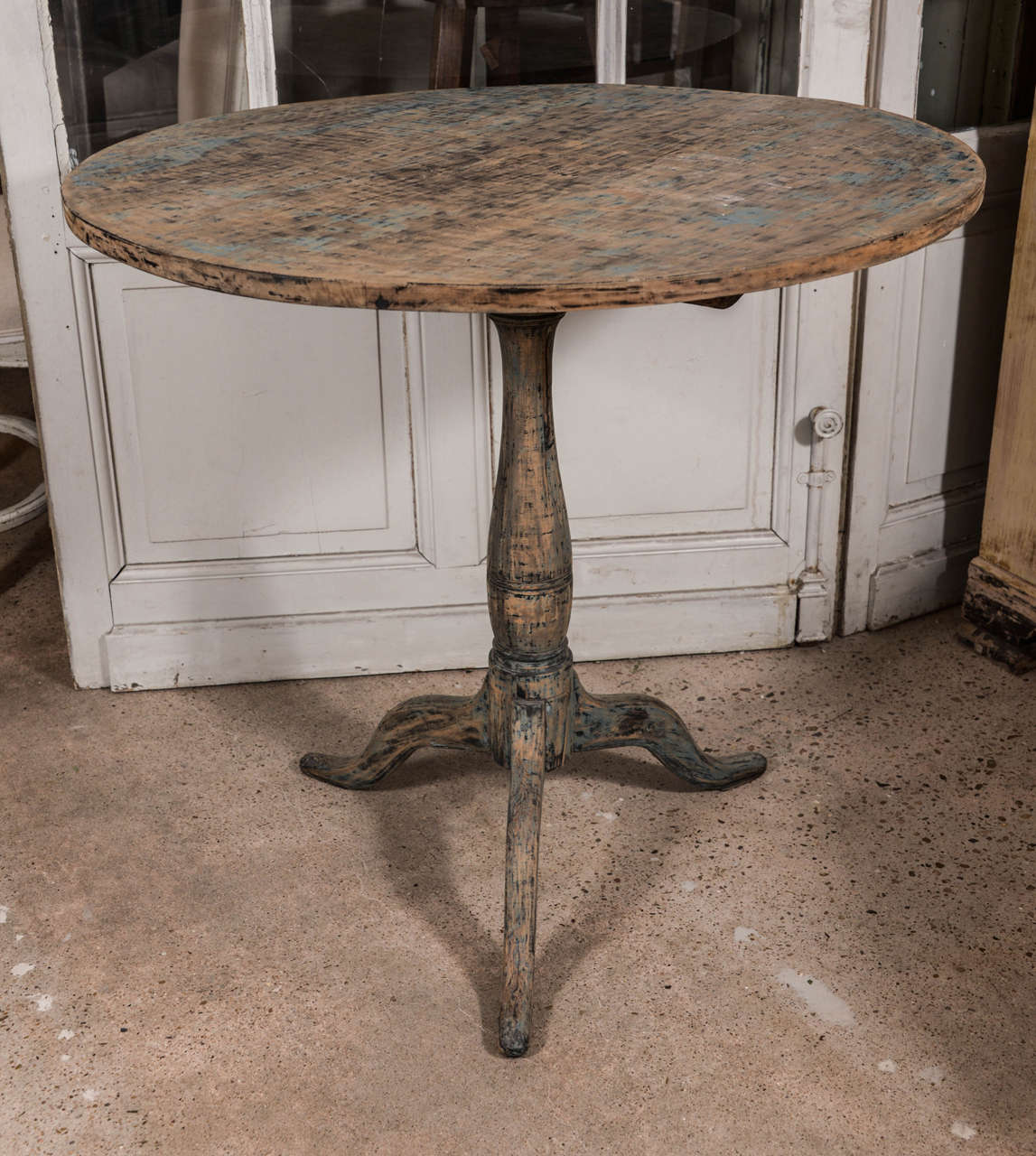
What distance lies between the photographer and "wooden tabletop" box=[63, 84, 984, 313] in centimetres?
130

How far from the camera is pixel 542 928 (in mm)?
1952

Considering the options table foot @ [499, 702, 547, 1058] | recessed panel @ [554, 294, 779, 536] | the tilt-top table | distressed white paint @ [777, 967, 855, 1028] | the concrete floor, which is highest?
the tilt-top table

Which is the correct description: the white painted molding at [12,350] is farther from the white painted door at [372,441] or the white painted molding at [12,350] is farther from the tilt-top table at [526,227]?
the tilt-top table at [526,227]

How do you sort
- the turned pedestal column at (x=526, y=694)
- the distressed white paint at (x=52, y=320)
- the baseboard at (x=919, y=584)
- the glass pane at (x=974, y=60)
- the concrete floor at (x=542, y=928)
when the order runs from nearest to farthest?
the concrete floor at (x=542, y=928) → the turned pedestal column at (x=526, y=694) → the distressed white paint at (x=52, y=320) → the glass pane at (x=974, y=60) → the baseboard at (x=919, y=584)

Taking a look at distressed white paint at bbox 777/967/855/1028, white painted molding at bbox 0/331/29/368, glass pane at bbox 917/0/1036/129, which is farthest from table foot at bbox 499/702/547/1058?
white painted molding at bbox 0/331/29/368

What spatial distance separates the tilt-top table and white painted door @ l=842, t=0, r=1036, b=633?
51 centimetres

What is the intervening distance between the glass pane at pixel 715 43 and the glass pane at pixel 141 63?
678 mm

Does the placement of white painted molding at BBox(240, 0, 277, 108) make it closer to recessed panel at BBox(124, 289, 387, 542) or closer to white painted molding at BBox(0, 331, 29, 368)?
recessed panel at BBox(124, 289, 387, 542)

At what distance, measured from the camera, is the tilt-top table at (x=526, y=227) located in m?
1.31

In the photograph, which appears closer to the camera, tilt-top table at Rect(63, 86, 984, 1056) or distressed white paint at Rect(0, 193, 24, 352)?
tilt-top table at Rect(63, 86, 984, 1056)

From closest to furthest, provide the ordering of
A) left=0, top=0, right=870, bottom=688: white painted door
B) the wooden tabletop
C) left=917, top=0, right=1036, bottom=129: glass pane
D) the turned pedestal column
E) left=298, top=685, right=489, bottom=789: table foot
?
the wooden tabletop, the turned pedestal column, left=298, top=685, right=489, bottom=789: table foot, left=0, top=0, right=870, bottom=688: white painted door, left=917, top=0, right=1036, bottom=129: glass pane

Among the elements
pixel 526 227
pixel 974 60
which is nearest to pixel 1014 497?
pixel 974 60

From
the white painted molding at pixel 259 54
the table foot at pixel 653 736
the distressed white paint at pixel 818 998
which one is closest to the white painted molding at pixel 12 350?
the white painted molding at pixel 259 54

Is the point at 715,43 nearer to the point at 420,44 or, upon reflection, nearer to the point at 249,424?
the point at 420,44
